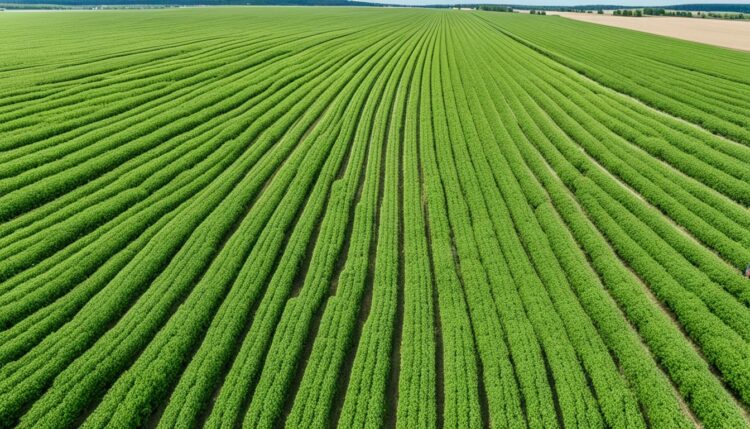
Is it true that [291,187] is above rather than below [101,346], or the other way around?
above

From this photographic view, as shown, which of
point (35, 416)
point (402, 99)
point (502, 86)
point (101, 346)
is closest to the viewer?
point (35, 416)

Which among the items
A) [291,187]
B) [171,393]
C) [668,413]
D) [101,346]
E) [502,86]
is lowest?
[668,413]

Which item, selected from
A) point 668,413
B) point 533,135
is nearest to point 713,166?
point 533,135

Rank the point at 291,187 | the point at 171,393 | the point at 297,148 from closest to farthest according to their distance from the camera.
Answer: the point at 171,393
the point at 291,187
the point at 297,148

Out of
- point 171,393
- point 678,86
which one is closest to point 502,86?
point 678,86

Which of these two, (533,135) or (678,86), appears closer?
(533,135)

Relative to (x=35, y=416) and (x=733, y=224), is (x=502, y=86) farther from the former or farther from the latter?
(x=35, y=416)
